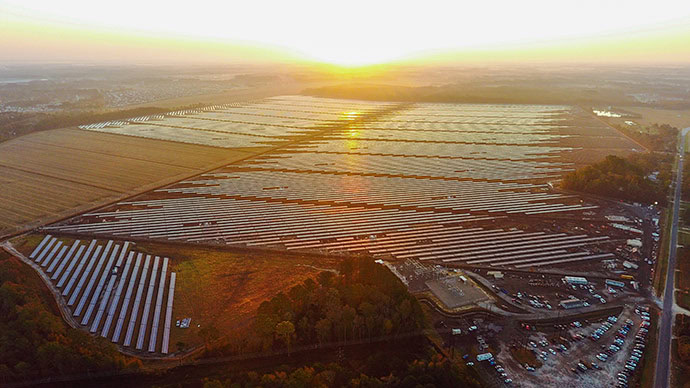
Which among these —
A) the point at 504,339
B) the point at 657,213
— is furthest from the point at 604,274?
the point at 657,213

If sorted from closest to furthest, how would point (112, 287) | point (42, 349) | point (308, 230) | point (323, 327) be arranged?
1. point (42, 349)
2. point (323, 327)
3. point (112, 287)
4. point (308, 230)

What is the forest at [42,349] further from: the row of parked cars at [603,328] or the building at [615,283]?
the building at [615,283]

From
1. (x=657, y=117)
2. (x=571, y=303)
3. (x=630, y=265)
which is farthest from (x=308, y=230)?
(x=657, y=117)

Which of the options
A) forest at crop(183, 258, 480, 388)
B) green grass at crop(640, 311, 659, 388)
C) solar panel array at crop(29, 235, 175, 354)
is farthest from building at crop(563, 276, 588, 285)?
solar panel array at crop(29, 235, 175, 354)

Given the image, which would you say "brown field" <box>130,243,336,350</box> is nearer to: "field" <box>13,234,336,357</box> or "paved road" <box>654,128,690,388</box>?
"field" <box>13,234,336,357</box>

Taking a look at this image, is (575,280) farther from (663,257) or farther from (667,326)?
(663,257)

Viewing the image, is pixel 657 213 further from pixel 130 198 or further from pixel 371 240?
pixel 130 198
